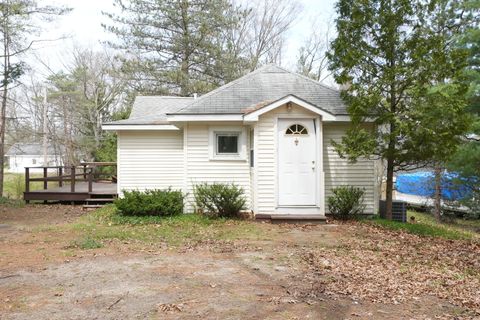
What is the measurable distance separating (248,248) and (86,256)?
2.66m

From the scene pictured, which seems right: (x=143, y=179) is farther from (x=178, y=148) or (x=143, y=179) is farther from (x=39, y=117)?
(x=39, y=117)

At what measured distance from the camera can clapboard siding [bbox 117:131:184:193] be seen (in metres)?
12.5

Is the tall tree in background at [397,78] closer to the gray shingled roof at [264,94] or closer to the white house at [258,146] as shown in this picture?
the white house at [258,146]

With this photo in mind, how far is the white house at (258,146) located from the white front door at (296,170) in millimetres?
25

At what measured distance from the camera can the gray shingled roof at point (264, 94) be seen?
10.9 metres

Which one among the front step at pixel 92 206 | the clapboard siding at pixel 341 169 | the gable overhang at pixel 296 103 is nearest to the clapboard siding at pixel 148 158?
the front step at pixel 92 206

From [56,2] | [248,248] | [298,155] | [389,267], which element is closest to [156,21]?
[56,2]

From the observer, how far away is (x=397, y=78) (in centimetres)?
962

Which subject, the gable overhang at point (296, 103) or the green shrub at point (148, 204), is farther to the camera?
the green shrub at point (148, 204)

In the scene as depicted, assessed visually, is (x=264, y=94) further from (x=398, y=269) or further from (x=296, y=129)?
(x=398, y=269)

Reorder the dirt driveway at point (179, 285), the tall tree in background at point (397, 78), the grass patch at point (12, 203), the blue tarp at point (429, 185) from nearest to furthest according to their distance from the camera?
1. the dirt driveway at point (179, 285)
2. the tall tree in background at point (397, 78)
3. the grass patch at point (12, 203)
4. the blue tarp at point (429, 185)

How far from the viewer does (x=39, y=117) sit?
1235 inches

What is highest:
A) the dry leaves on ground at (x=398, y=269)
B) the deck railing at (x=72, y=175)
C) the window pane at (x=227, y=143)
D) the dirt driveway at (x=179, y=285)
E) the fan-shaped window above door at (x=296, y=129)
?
the fan-shaped window above door at (x=296, y=129)

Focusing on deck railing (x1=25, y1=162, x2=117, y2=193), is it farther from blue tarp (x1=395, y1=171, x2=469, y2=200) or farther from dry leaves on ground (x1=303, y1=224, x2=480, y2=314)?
blue tarp (x1=395, y1=171, x2=469, y2=200)
